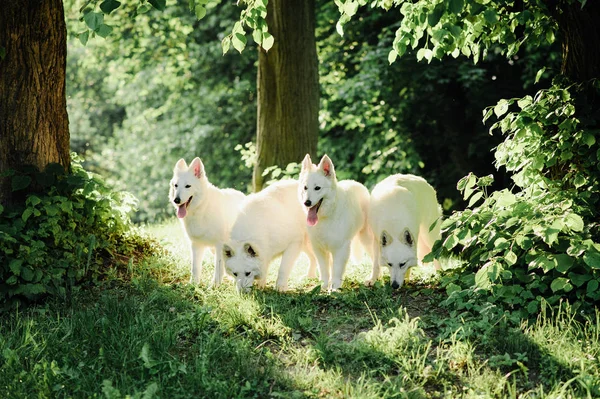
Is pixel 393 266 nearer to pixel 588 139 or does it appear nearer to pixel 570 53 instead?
pixel 588 139

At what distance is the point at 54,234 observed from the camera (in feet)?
20.8

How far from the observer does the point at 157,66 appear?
18.4 m

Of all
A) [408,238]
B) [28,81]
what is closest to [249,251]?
[408,238]

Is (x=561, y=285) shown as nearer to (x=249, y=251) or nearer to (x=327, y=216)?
(x=327, y=216)

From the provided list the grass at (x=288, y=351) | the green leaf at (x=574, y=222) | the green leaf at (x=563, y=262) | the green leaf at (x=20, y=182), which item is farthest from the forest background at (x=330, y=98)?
the green leaf at (x=574, y=222)

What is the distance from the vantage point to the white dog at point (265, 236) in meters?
6.62

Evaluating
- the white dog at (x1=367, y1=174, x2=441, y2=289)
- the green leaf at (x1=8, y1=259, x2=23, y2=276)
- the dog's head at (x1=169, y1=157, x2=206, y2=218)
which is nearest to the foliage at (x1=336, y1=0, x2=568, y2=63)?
the white dog at (x1=367, y1=174, x2=441, y2=289)

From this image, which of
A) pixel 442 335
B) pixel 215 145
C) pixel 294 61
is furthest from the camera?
pixel 215 145

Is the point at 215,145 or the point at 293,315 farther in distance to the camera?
the point at 215,145

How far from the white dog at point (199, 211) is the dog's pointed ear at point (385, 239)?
1633 mm

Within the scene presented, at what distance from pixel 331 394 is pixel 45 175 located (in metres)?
3.74

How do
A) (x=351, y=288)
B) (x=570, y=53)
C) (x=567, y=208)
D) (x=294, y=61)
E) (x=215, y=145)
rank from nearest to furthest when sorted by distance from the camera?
(x=567, y=208) → (x=570, y=53) → (x=351, y=288) → (x=294, y=61) → (x=215, y=145)

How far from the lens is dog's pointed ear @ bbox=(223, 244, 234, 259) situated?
262 inches

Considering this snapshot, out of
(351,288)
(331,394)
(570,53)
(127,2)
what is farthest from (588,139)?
(127,2)
